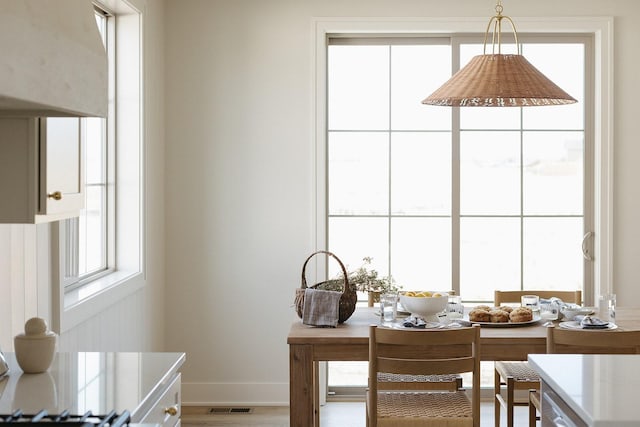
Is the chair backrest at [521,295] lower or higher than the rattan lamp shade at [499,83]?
lower

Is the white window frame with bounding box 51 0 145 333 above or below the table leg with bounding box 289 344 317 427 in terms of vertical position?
above

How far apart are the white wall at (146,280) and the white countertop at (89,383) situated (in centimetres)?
41

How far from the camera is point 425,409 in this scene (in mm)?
3469

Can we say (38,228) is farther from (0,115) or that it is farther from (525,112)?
(525,112)

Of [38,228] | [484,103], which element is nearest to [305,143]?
[484,103]

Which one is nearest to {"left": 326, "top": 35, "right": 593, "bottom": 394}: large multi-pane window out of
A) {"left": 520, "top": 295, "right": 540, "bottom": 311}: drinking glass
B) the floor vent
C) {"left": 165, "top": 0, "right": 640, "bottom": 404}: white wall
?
{"left": 165, "top": 0, "right": 640, "bottom": 404}: white wall

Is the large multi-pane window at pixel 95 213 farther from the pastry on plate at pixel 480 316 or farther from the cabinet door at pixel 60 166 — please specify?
the pastry on plate at pixel 480 316

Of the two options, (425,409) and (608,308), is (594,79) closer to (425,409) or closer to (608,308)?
(608,308)

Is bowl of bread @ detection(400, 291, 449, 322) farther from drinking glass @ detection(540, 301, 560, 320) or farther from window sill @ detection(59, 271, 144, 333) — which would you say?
window sill @ detection(59, 271, 144, 333)

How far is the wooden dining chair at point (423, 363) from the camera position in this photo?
3.27 metres

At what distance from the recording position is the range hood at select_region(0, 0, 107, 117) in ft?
5.60

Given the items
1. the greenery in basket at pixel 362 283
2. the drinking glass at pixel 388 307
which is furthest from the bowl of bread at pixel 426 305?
the greenery in basket at pixel 362 283

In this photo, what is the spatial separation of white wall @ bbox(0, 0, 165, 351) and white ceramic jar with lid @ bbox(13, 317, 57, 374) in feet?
2.00

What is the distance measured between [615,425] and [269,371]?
348 centimetres
